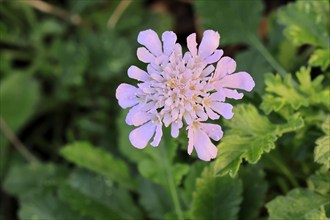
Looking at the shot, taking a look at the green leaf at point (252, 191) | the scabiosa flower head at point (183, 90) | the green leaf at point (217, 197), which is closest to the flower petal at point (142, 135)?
the scabiosa flower head at point (183, 90)

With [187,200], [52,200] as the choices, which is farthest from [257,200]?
[52,200]

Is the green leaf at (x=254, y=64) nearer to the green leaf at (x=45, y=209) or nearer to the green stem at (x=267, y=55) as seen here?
the green stem at (x=267, y=55)

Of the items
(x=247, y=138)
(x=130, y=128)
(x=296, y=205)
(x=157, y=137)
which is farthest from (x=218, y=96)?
(x=130, y=128)

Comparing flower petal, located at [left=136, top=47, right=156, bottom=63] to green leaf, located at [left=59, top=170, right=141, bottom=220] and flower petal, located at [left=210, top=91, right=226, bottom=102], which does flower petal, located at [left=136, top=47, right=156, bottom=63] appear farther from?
green leaf, located at [left=59, top=170, right=141, bottom=220]

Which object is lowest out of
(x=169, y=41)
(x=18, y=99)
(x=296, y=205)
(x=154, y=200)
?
(x=296, y=205)

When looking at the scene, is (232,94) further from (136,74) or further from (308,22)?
(308,22)

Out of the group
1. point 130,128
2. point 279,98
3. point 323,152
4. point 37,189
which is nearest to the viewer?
point 323,152

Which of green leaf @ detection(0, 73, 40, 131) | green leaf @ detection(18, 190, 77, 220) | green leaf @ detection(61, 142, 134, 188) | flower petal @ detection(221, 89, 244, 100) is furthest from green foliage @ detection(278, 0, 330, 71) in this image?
green leaf @ detection(0, 73, 40, 131)
